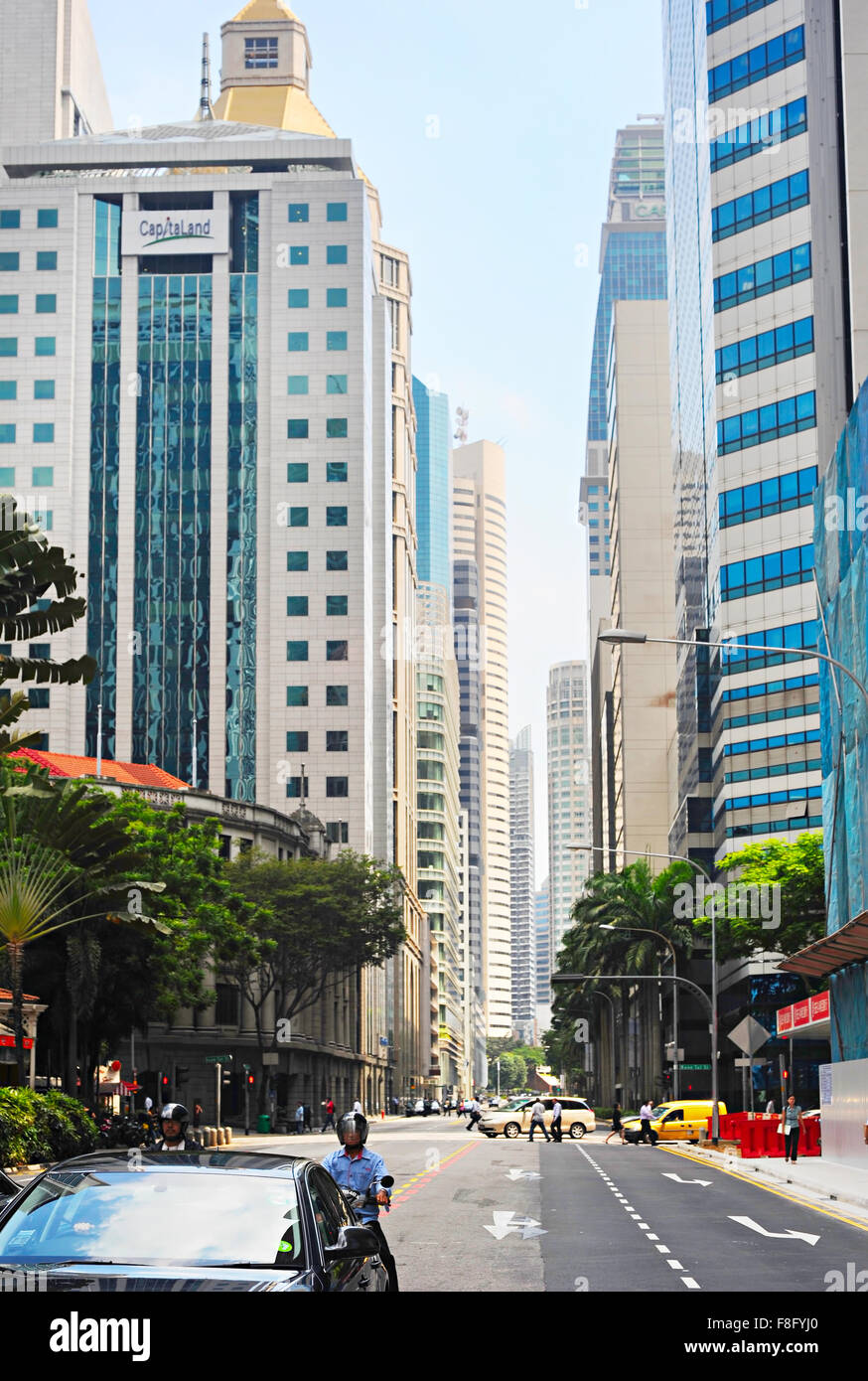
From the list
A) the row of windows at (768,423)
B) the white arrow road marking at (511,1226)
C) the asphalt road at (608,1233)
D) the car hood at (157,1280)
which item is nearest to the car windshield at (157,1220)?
the car hood at (157,1280)

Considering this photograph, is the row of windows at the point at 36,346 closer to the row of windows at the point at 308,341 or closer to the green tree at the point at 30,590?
the row of windows at the point at 308,341

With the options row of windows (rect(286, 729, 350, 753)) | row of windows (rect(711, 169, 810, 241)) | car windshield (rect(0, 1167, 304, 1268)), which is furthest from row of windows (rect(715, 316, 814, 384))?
car windshield (rect(0, 1167, 304, 1268))

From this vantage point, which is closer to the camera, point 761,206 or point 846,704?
point 846,704

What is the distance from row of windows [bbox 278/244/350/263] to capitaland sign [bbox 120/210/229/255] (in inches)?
186

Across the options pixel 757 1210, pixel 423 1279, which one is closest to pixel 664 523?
pixel 757 1210

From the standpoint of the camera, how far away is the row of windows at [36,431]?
383 feet

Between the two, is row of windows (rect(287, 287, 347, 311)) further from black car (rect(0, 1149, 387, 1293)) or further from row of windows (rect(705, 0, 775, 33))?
black car (rect(0, 1149, 387, 1293))

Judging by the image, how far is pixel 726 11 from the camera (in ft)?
306

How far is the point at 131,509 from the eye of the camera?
4594 inches

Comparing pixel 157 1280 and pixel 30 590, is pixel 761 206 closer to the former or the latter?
pixel 30 590

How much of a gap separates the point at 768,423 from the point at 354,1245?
8380 centimetres

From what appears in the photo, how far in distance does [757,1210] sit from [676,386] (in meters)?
98.1

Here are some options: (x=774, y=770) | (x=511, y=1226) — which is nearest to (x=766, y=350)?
(x=774, y=770)

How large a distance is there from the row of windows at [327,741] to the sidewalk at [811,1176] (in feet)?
218
